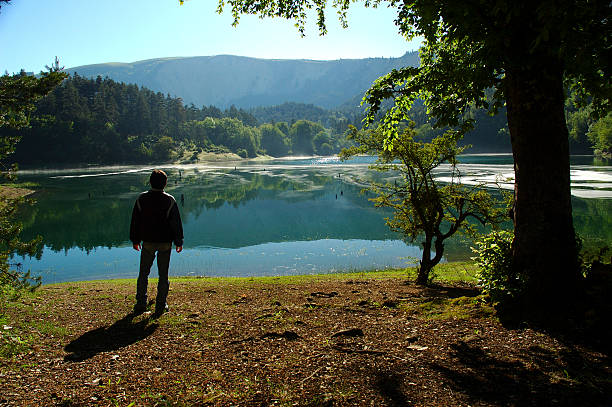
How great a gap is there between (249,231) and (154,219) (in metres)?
32.2

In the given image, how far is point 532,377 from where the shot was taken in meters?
4.44

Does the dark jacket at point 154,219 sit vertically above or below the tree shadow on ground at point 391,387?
above

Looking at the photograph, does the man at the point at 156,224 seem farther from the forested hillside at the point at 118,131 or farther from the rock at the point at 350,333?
the forested hillside at the point at 118,131

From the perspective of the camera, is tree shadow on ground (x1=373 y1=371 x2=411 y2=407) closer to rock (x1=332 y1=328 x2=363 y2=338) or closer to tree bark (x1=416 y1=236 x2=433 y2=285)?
rock (x1=332 y1=328 x2=363 y2=338)

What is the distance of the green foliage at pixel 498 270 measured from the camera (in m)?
6.47

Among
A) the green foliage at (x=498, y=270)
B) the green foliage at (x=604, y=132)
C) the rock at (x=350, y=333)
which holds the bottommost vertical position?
the rock at (x=350, y=333)

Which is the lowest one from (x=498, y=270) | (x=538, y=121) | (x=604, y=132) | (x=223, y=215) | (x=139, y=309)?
(x=223, y=215)

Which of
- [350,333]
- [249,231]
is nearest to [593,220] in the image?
[249,231]

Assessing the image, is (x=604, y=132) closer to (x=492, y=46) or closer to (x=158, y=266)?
(x=492, y=46)

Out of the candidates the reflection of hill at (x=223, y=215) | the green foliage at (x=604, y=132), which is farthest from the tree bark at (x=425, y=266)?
the green foliage at (x=604, y=132)

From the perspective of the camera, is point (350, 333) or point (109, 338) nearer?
point (350, 333)

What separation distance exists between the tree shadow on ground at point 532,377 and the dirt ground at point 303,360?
0.02 meters

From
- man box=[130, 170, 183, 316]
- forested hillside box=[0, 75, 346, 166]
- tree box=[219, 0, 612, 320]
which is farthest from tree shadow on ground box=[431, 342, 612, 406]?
forested hillside box=[0, 75, 346, 166]

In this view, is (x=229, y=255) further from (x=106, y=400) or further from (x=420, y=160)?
(x=106, y=400)
